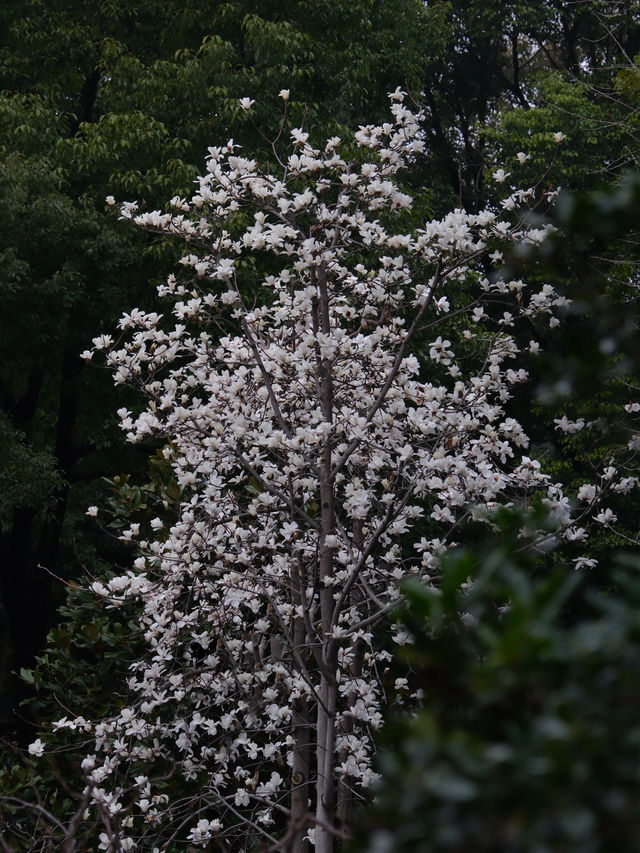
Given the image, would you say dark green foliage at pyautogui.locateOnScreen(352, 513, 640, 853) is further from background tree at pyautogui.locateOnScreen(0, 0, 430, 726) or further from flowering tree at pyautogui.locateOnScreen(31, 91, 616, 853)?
background tree at pyautogui.locateOnScreen(0, 0, 430, 726)

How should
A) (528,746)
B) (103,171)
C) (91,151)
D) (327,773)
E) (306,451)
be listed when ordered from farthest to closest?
1. (103,171)
2. (91,151)
3. (306,451)
4. (327,773)
5. (528,746)

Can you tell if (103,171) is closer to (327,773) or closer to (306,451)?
(306,451)

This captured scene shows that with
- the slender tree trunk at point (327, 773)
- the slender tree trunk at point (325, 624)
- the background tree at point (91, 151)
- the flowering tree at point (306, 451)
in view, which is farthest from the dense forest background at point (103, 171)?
the slender tree trunk at point (327, 773)

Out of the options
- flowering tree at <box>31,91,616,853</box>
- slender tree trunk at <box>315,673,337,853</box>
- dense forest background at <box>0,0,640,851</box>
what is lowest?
slender tree trunk at <box>315,673,337,853</box>

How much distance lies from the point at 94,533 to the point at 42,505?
252cm

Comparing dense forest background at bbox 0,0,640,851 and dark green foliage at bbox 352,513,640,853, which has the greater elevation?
dense forest background at bbox 0,0,640,851

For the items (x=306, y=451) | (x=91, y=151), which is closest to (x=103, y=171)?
(x=91, y=151)

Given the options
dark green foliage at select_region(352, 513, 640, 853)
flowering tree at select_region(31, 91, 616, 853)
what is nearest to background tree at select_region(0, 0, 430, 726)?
flowering tree at select_region(31, 91, 616, 853)

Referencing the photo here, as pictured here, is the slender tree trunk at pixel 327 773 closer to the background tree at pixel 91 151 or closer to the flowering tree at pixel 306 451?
the flowering tree at pixel 306 451

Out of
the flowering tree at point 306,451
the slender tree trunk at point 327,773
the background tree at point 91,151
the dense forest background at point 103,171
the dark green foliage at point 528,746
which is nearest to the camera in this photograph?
the dark green foliage at point 528,746

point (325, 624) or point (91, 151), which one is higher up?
point (91, 151)

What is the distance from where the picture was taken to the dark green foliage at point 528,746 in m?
0.71

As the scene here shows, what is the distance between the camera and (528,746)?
734mm

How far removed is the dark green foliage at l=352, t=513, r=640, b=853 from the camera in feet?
2.31
